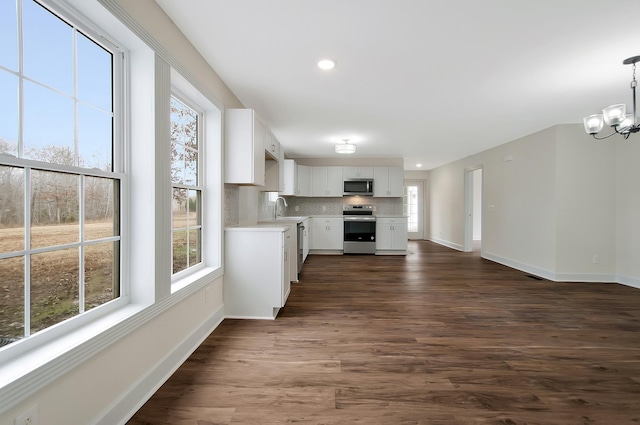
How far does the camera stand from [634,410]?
66.0 inches

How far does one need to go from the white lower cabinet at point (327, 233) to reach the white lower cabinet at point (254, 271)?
4159mm

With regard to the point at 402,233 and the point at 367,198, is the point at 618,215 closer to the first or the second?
the point at 402,233

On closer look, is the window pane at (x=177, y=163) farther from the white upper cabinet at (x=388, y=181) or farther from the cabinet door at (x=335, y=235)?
the white upper cabinet at (x=388, y=181)

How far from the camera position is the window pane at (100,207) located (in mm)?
1505

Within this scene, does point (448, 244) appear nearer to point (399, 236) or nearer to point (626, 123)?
point (399, 236)

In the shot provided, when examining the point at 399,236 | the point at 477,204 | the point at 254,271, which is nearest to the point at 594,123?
the point at 254,271

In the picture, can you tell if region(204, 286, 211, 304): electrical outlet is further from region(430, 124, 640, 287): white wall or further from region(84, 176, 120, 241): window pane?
region(430, 124, 640, 287): white wall

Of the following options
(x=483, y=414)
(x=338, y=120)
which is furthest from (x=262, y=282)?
(x=338, y=120)

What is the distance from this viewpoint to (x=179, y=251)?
7.87 ft

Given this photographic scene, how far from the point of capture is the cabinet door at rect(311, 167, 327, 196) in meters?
7.32

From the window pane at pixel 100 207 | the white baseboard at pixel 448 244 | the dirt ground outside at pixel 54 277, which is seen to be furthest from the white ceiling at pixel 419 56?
the white baseboard at pixel 448 244

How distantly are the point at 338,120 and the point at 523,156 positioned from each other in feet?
11.4

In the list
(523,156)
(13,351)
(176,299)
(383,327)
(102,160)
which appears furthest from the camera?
(523,156)

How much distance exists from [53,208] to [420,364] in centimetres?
238
